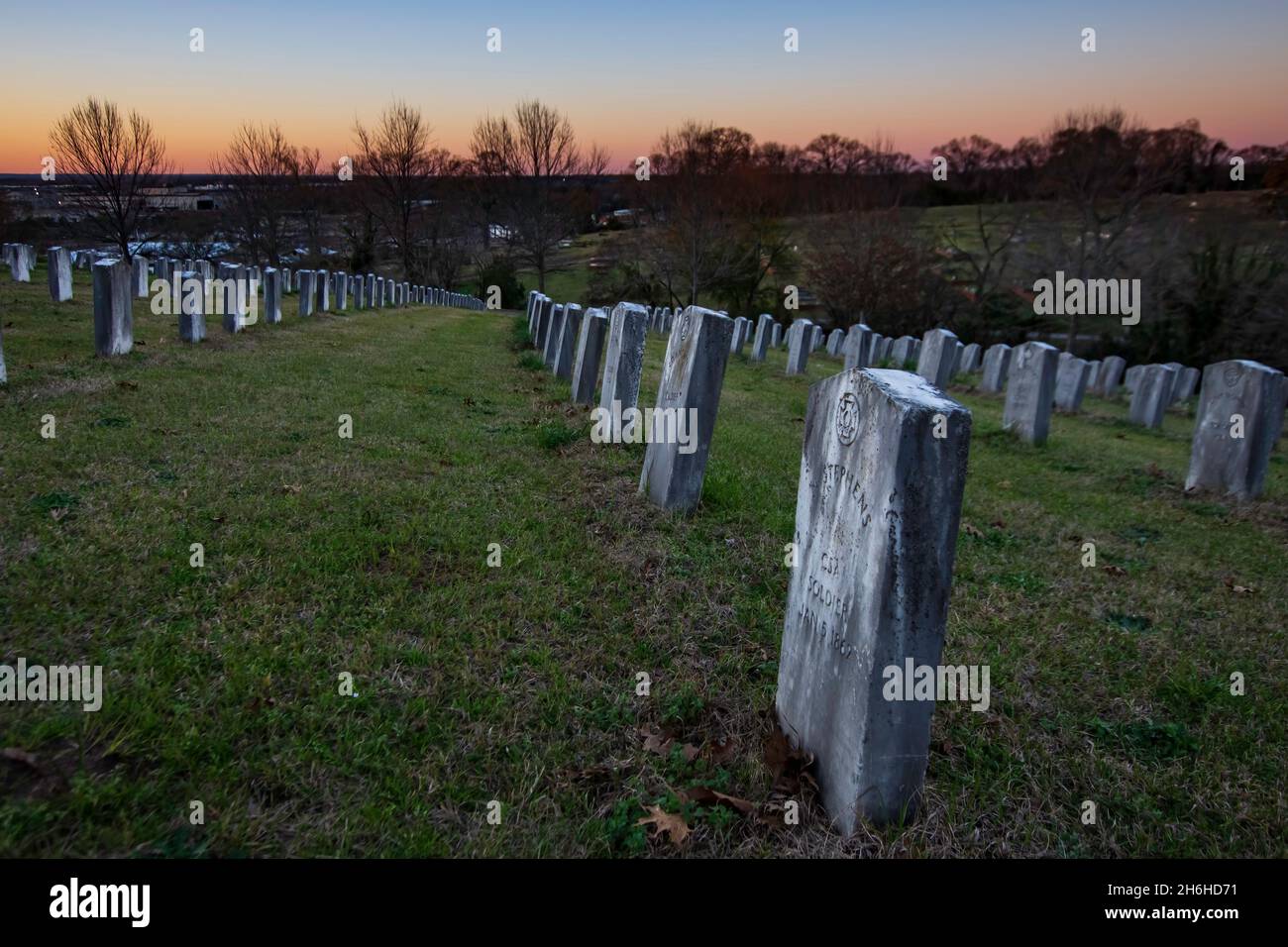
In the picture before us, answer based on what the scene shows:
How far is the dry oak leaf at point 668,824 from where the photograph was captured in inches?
97.3

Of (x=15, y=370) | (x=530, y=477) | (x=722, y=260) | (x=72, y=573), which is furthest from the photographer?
(x=722, y=260)

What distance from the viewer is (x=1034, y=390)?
38.0 feet

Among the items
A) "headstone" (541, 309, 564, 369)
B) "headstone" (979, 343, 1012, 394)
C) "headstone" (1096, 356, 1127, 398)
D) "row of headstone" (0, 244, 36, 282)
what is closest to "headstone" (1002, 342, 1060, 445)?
"headstone" (541, 309, 564, 369)

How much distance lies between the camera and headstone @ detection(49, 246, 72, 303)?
15516 mm

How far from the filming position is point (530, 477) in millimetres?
6445

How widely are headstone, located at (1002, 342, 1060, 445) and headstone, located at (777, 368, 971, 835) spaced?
400 inches

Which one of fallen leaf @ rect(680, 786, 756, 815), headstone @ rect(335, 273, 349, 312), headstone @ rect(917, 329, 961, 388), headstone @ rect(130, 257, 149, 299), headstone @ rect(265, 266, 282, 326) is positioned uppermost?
headstone @ rect(335, 273, 349, 312)

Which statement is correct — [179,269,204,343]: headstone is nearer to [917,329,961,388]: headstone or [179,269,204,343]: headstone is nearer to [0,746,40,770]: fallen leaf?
[0,746,40,770]: fallen leaf

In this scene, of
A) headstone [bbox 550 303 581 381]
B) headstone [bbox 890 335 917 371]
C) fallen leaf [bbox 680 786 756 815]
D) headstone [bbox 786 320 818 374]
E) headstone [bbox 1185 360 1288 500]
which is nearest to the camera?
fallen leaf [bbox 680 786 756 815]

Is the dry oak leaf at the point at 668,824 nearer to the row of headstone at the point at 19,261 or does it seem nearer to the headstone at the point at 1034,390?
the headstone at the point at 1034,390
